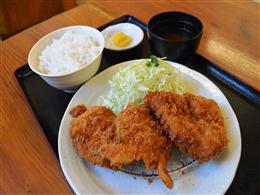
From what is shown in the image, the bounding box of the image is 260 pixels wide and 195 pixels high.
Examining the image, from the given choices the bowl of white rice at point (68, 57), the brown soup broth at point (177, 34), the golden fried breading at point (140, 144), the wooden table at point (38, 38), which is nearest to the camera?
the golden fried breading at point (140, 144)

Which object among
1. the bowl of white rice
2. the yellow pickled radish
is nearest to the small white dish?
the yellow pickled radish

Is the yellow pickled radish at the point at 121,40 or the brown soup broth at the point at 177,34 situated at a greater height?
the brown soup broth at the point at 177,34

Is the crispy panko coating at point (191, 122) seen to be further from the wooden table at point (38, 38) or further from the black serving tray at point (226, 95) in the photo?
the wooden table at point (38, 38)

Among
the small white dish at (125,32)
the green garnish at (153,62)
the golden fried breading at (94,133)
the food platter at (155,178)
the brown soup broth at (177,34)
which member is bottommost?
the food platter at (155,178)

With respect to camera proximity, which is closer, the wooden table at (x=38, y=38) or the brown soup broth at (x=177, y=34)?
the wooden table at (x=38, y=38)

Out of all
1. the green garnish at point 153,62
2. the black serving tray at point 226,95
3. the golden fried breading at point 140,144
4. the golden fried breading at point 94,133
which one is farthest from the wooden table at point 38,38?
the green garnish at point 153,62

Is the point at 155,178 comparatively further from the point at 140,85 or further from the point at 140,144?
the point at 140,85

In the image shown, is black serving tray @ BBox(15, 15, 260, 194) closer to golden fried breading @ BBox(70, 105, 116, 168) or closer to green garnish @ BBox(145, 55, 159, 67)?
golden fried breading @ BBox(70, 105, 116, 168)

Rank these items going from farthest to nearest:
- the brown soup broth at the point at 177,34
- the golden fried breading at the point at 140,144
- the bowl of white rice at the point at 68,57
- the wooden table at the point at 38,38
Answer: the brown soup broth at the point at 177,34
the bowl of white rice at the point at 68,57
the wooden table at the point at 38,38
the golden fried breading at the point at 140,144

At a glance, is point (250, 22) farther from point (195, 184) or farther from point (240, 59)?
point (195, 184)
